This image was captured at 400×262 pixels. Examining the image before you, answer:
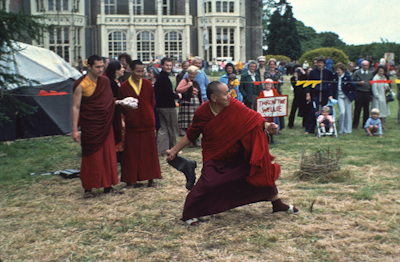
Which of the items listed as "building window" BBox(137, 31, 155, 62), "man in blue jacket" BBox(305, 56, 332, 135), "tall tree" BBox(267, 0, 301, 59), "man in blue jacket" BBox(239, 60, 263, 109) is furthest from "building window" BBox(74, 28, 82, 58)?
"man in blue jacket" BBox(305, 56, 332, 135)

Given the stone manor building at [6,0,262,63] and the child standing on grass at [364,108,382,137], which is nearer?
the child standing on grass at [364,108,382,137]

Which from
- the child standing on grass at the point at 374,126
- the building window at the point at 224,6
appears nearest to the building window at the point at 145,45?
the building window at the point at 224,6

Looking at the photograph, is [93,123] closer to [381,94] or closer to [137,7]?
[381,94]

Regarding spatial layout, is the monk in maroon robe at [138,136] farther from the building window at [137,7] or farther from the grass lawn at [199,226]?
the building window at [137,7]

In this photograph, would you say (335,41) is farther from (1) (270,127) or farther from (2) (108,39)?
(1) (270,127)

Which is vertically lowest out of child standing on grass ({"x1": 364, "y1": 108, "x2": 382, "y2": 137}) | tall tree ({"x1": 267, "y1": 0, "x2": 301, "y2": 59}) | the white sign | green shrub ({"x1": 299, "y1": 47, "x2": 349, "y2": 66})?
child standing on grass ({"x1": 364, "y1": 108, "x2": 382, "y2": 137})

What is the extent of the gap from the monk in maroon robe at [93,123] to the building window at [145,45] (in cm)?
3219

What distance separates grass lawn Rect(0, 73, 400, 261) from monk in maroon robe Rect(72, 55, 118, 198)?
14.2 inches

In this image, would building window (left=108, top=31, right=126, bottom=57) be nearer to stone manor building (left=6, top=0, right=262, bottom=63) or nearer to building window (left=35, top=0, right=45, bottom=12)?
stone manor building (left=6, top=0, right=262, bottom=63)

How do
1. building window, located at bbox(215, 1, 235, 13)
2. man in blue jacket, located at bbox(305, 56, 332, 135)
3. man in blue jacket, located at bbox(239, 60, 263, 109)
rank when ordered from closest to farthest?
1. man in blue jacket, located at bbox(239, 60, 263, 109)
2. man in blue jacket, located at bbox(305, 56, 332, 135)
3. building window, located at bbox(215, 1, 235, 13)

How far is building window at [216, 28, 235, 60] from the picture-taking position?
3834 centimetres

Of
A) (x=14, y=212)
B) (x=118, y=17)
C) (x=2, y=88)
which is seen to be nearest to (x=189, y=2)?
(x=118, y=17)

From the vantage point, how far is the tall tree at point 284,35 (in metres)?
47.9

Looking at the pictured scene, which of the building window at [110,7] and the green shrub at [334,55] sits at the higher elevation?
the building window at [110,7]
